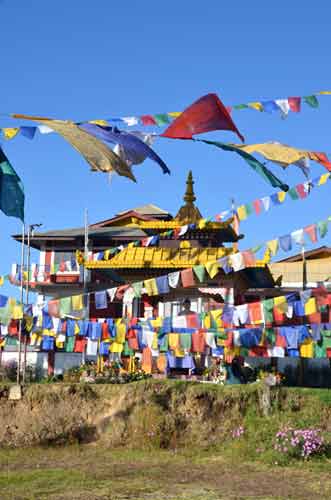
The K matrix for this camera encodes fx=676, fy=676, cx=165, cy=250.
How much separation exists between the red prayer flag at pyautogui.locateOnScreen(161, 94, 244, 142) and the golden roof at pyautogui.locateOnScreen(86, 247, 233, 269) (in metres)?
14.1

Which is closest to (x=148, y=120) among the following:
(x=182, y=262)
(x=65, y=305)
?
(x=65, y=305)

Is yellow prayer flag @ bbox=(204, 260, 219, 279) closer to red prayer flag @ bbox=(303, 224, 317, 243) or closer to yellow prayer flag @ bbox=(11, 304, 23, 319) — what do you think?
red prayer flag @ bbox=(303, 224, 317, 243)

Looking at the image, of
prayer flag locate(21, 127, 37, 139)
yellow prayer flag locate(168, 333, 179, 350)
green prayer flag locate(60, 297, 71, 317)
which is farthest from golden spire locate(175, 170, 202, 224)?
prayer flag locate(21, 127, 37, 139)

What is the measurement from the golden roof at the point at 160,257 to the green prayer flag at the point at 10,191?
1348cm

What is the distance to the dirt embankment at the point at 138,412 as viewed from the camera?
15.9 metres

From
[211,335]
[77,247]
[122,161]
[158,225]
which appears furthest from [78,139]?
[77,247]

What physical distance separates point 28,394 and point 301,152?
909cm

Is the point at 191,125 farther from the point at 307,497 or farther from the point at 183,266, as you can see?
the point at 183,266

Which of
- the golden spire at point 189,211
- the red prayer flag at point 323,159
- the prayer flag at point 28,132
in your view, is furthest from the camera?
the golden spire at point 189,211

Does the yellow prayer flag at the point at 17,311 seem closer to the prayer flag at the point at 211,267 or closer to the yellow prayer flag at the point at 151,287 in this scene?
the yellow prayer flag at the point at 151,287

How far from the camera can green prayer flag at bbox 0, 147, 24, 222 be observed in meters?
12.7

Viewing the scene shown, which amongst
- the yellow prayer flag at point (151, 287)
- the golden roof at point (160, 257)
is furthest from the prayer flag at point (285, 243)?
the golden roof at point (160, 257)

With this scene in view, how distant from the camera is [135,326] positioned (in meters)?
21.6

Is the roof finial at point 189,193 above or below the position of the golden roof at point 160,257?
above
